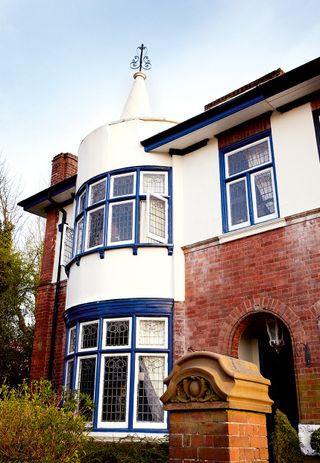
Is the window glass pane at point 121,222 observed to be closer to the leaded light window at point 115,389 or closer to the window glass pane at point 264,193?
the leaded light window at point 115,389

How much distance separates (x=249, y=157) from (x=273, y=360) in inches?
182

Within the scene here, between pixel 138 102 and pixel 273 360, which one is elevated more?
pixel 138 102

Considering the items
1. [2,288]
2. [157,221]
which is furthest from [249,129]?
[2,288]

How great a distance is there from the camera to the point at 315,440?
7.71 meters

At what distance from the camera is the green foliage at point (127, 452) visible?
25.6 feet

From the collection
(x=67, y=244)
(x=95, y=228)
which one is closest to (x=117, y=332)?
(x=95, y=228)

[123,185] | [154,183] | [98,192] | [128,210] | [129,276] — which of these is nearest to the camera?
[129,276]

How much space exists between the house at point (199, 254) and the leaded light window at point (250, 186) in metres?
0.03

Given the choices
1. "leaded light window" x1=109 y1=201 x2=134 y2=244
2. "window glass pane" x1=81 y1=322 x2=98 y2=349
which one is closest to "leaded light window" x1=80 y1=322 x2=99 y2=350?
"window glass pane" x1=81 y1=322 x2=98 y2=349

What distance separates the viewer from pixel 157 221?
1175cm

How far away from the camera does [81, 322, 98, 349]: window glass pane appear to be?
Answer: 11.2m

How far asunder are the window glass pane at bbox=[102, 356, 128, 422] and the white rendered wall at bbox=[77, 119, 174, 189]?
5051mm

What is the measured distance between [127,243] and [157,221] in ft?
3.09

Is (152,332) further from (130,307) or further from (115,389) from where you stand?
(115,389)
